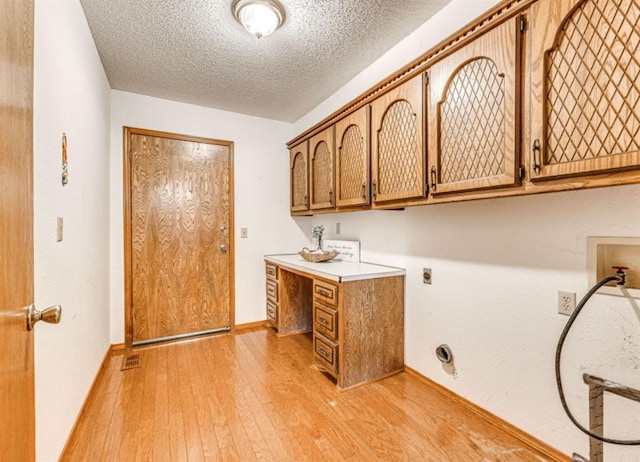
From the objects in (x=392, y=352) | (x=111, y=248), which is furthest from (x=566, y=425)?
(x=111, y=248)

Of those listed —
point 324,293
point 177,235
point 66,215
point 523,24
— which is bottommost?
point 324,293

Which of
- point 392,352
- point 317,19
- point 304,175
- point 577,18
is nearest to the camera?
point 577,18

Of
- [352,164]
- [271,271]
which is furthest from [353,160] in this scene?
[271,271]

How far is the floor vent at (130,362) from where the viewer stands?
8.15ft

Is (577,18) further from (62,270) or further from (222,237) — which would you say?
(222,237)

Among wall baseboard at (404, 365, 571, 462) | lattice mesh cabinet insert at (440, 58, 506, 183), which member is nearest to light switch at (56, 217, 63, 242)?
lattice mesh cabinet insert at (440, 58, 506, 183)

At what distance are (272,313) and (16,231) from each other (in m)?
2.77

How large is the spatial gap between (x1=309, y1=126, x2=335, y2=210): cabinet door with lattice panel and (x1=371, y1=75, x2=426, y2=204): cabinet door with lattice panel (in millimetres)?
568

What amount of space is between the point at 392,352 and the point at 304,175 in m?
1.91

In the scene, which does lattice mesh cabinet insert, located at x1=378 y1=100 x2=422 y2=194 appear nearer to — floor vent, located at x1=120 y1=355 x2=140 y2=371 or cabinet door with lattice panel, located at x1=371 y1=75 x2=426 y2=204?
cabinet door with lattice panel, located at x1=371 y1=75 x2=426 y2=204

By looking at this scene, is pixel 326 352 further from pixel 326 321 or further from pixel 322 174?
pixel 322 174

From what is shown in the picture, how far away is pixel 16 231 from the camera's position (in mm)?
732

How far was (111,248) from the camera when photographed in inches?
110

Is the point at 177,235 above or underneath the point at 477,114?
underneath
